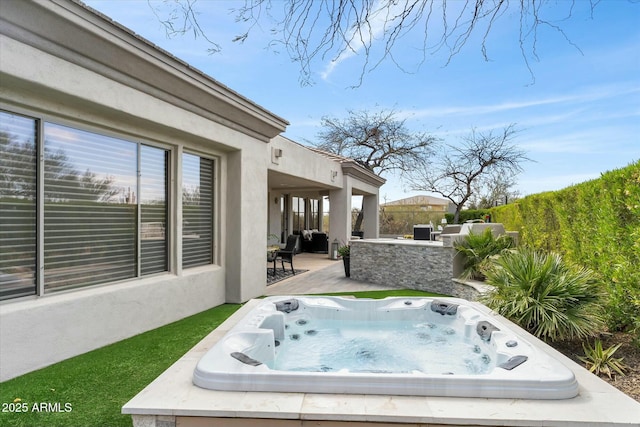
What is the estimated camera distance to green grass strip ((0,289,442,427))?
3.32m

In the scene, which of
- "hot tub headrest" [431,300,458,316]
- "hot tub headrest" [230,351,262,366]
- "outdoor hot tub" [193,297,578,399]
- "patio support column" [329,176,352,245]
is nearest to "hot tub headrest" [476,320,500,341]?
"outdoor hot tub" [193,297,578,399]

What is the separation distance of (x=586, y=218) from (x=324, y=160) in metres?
8.66

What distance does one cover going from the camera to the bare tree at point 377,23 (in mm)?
2516

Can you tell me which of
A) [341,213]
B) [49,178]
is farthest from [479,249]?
[49,178]

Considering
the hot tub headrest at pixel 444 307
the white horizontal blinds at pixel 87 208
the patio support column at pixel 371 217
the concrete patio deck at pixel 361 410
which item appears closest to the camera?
the concrete patio deck at pixel 361 410

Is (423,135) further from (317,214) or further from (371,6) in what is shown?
(371,6)

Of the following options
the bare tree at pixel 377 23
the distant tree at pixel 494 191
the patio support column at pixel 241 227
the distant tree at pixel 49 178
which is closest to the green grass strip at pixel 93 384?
the distant tree at pixel 49 178

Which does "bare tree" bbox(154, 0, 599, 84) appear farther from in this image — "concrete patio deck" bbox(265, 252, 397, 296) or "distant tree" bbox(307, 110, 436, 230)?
"distant tree" bbox(307, 110, 436, 230)

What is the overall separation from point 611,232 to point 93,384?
6.42 m

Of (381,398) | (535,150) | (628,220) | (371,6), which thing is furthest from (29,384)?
(535,150)

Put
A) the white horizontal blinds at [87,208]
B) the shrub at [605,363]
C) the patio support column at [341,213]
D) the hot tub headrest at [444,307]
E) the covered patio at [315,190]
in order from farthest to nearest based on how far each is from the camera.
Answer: the patio support column at [341,213] < the covered patio at [315,190] < the hot tub headrest at [444,307] < the white horizontal blinds at [87,208] < the shrub at [605,363]

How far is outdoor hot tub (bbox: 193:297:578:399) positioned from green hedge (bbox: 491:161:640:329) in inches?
59.8

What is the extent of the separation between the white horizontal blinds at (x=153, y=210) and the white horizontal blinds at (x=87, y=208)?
184 millimetres

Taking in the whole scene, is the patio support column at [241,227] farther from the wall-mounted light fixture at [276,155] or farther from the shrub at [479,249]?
the shrub at [479,249]
